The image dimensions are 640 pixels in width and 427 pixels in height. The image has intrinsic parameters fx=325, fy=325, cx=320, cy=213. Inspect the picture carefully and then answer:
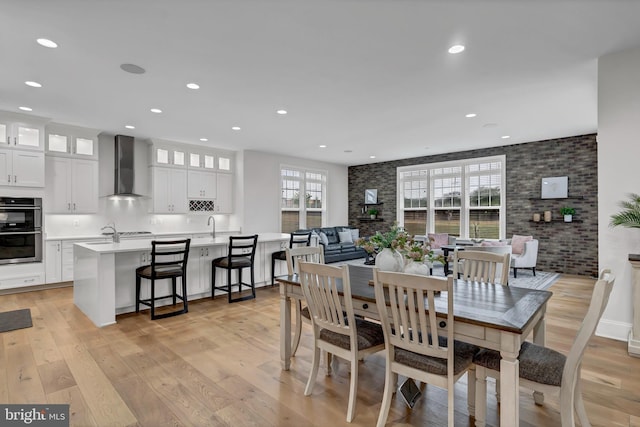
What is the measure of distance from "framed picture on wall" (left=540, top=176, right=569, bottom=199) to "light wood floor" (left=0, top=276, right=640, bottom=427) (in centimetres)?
384

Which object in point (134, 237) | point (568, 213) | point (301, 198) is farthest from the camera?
point (301, 198)

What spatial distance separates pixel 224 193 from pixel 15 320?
15.2 ft

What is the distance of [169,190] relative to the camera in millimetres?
7051

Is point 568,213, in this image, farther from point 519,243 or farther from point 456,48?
point 456,48

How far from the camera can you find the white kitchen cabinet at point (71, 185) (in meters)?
5.70

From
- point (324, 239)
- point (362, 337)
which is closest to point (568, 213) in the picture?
point (324, 239)

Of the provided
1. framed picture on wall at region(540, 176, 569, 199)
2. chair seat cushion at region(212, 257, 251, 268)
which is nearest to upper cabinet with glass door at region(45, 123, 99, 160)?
chair seat cushion at region(212, 257, 251, 268)

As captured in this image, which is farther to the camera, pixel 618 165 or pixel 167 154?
pixel 167 154

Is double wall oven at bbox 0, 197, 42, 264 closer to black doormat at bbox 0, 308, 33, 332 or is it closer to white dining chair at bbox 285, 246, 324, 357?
black doormat at bbox 0, 308, 33, 332

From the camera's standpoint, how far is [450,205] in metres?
8.54

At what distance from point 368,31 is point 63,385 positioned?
372cm

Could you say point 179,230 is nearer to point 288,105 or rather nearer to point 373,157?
point 288,105

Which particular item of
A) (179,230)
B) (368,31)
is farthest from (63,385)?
(179,230)

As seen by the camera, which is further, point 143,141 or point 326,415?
point 143,141
